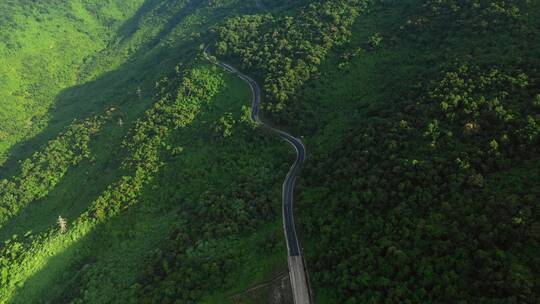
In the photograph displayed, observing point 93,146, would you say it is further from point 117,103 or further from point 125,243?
point 125,243

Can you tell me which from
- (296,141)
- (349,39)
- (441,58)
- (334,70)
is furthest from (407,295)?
(349,39)

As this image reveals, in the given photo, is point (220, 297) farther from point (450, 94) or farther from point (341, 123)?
point (450, 94)

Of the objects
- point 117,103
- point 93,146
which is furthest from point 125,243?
point 117,103

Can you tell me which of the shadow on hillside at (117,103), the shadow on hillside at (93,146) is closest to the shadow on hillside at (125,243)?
the shadow on hillside at (93,146)

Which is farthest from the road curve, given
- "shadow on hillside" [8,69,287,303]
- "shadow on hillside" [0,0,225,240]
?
"shadow on hillside" [0,0,225,240]

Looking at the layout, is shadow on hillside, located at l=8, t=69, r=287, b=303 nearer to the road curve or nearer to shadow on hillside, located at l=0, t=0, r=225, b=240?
the road curve

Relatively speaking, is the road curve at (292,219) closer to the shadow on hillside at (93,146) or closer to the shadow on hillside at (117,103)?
the shadow on hillside at (93,146)
